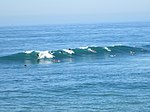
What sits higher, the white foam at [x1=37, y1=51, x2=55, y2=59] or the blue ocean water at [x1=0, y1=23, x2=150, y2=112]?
the white foam at [x1=37, y1=51, x2=55, y2=59]

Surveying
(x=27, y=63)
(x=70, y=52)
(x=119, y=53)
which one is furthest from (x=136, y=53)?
(x=27, y=63)

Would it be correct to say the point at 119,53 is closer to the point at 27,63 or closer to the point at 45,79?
the point at 27,63

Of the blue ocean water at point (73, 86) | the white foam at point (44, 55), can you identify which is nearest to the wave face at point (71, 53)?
the white foam at point (44, 55)

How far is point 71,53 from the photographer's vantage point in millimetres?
57031

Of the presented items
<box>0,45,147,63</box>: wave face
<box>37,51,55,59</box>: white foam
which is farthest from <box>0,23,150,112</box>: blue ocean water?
<box>37,51,55,59</box>: white foam

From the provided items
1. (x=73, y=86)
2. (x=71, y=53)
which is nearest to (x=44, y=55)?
(x=71, y=53)

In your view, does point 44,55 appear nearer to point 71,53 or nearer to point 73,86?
point 71,53

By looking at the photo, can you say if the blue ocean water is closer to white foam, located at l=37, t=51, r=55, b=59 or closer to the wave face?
the wave face

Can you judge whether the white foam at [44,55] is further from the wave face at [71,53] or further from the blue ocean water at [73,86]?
the blue ocean water at [73,86]

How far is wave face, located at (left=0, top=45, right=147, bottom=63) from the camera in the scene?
5378 centimetres

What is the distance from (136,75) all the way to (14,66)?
15.0 meters

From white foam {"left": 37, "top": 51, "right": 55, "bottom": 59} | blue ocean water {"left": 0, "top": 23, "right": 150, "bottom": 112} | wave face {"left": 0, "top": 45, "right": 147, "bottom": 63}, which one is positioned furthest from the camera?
white foam {"left": 37, "top": 51, "right": 55, "bottom": 59}

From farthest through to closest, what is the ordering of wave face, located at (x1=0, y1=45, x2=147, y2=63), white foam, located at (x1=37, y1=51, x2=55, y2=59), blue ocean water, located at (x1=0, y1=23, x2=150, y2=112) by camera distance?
white foam, located at (x1=37, y1=51, x2=55, y2=59)
wave face, located at (x1=0, y1=45, x2=147, y2=63)
blue ocean water, located at (x1=0, y1=23, x2=150, y2=112)

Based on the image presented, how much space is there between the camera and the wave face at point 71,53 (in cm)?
5378
